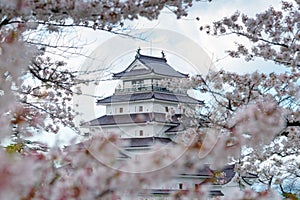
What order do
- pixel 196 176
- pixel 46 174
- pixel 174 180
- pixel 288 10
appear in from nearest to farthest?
pixel 46 174, pixel 174 180, pixel 196 176, pixel 288 10

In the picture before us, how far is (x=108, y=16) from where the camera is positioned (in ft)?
10.2

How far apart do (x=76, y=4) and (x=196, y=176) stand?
146 cm

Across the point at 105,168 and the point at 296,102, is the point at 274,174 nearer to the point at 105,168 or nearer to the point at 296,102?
the point at 296,102

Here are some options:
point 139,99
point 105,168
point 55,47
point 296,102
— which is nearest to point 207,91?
point 296,102

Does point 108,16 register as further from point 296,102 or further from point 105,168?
point 296,102

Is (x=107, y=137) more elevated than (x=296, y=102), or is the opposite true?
(x=296, y=102)

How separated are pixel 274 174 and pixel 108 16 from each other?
4708 millimetres

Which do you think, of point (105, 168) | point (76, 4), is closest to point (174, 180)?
point (105, 168)

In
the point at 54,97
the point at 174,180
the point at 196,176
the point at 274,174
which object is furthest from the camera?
the point at 274,174

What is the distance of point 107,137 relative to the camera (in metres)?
1.67

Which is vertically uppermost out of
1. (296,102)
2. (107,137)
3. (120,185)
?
(296,102)

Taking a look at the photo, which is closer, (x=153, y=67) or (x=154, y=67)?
(x=153, y=67)

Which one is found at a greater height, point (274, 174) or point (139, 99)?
point (139, 99)

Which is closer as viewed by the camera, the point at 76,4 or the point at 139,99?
the point at 76,4
